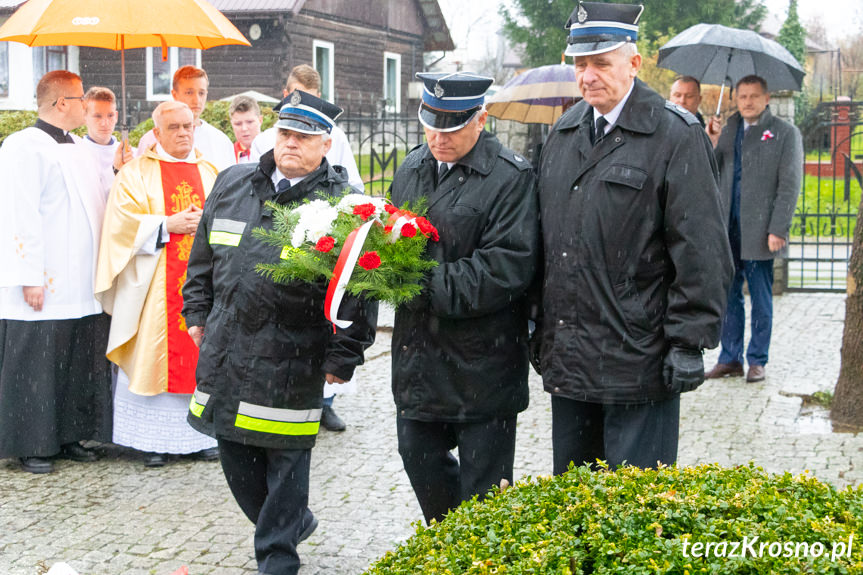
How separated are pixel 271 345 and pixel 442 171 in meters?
0.98

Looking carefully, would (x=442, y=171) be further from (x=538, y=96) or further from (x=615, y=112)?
(x=538, y=96)

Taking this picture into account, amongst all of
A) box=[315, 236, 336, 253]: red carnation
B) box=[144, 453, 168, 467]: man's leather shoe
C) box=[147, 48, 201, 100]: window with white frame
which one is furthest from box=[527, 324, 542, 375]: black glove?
box=[147, 48, 201, 100]: window with white frame

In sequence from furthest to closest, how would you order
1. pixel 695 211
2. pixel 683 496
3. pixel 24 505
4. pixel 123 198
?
pixel 123 198, pixel 24 505, pixel 695 211, pixel 683 496

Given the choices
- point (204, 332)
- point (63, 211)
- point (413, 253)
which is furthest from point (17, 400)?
point (413, 253)

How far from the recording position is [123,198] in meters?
6.03

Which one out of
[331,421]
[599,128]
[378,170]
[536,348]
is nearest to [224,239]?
[536,348]

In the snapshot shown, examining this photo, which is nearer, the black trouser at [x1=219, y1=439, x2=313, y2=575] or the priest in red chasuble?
the black trouser at [x1=219, y1=439, x2=313, y2=575]

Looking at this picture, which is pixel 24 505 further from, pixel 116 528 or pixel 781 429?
pixel 781 429

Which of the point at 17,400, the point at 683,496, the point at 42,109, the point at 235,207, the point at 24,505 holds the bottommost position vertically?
the point at 24,505

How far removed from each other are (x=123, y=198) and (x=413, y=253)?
117 inches

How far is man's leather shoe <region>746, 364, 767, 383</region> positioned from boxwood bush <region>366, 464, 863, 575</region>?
553cm

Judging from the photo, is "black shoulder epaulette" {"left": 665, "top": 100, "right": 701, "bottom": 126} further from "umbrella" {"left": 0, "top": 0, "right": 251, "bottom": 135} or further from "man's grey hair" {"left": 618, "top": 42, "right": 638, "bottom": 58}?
"umbrella" {"left": 0, "top": 0, "right": 251, "bottom": 135}

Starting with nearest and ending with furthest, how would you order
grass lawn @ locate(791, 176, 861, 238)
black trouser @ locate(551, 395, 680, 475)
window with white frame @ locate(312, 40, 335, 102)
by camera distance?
black trouser @ locate(551, 395, 680, 475)
grass lawn @ locate(791, 176, 861, 238)
window with white frame @ locate(312, 40, 335, 102)

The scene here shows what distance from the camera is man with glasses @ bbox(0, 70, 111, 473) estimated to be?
5902 millimetres
